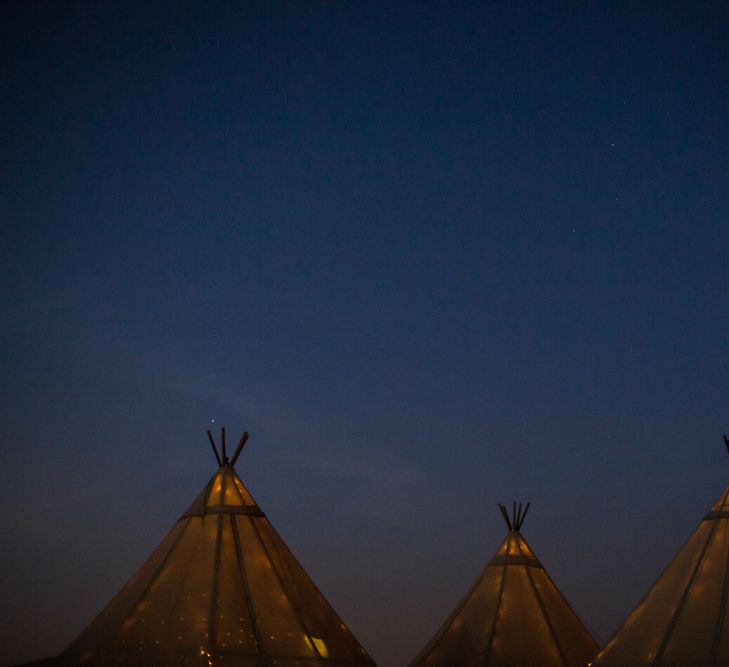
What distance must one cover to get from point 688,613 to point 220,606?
4.74 meters

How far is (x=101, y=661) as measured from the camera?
A: 9.91 metres

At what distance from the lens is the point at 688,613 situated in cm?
1052

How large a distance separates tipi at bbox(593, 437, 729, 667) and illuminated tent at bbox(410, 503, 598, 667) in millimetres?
2389

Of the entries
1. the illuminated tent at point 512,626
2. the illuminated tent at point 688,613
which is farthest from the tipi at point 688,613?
the illuminated tent at point 512,626

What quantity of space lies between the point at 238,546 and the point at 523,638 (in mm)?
4391

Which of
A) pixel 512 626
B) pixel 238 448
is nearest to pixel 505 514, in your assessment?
pixel 512 626

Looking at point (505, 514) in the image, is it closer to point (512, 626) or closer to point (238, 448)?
point (512, 626)

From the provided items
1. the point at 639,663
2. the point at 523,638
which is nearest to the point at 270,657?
the point at 639,663

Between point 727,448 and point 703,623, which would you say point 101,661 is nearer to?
point 703,623

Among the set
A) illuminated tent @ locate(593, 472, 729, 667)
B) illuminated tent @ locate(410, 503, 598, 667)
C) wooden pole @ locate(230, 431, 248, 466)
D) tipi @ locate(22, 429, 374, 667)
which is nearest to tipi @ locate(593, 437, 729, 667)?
illuminated tent @ locate(593, 472, 729, 667)

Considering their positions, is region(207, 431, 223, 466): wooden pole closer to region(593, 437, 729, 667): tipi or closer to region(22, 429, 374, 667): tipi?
region(22, 429, 374, 667): tipi

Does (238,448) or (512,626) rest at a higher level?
(238,448)

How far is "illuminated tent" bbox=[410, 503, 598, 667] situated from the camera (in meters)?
13.2

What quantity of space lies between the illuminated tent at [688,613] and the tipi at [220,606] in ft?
9.09
